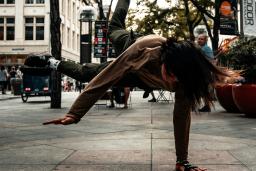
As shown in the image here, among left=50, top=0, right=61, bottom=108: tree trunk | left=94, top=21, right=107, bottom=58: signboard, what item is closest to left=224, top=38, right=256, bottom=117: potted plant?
left=50, top=0, right=61, bottom=108: tree trunk

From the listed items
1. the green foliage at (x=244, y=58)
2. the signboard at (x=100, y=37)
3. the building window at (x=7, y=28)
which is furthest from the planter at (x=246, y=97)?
the building window at (x=7, y=28)

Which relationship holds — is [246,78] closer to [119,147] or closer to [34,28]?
[119,147]

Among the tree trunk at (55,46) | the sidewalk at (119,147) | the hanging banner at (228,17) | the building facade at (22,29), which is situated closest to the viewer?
the sidewalk at (119,147)

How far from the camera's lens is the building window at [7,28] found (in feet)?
163

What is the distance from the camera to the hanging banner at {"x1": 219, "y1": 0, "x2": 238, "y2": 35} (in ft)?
58.5

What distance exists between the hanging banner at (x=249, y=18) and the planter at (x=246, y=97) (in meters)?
3.74

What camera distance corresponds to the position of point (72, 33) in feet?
200

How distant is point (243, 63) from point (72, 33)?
2083 inches

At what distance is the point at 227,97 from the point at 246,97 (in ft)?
4.42

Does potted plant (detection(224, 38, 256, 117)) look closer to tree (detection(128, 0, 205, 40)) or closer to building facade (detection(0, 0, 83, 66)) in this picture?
tree (detection(128, 0, 205, 40))

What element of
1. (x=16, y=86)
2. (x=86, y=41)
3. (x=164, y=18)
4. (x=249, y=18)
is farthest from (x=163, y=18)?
(x=249, y=18)

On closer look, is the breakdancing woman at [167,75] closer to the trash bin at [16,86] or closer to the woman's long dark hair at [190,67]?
the woman's long dark hair at [190,67]

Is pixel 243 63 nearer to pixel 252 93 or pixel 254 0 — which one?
pixel 252 93

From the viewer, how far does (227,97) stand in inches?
413
